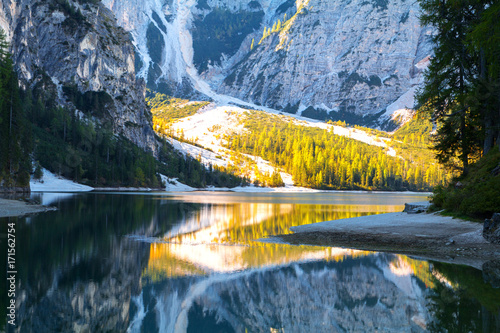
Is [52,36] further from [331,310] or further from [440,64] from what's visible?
[331,310]

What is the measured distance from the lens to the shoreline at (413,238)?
60.3 ft

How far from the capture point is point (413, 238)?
22891 mm

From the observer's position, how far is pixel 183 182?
158 m

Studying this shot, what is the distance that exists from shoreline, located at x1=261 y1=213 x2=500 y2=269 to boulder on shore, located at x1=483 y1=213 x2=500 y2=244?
27 centimetres

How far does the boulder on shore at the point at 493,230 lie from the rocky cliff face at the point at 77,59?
136 meters

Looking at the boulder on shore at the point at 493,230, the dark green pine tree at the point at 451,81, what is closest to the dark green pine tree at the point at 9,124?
the dark green pine tree at the point at 451,81

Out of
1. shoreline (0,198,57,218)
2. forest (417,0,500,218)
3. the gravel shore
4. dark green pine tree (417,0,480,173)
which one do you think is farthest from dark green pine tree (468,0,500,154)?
the gravel shore

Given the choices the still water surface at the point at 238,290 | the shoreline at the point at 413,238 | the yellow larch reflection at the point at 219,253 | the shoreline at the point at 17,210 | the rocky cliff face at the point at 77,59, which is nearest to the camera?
the still water surface at the point at 238,290

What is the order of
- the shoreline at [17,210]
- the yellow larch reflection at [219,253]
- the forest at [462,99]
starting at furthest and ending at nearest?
the shoreline at [17,210] → the forest at [462,99] → the yellow larch reflection at [219,253]

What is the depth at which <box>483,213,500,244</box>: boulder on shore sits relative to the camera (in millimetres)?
19094

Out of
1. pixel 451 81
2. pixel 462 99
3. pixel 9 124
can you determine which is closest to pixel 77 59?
pixel 9 124

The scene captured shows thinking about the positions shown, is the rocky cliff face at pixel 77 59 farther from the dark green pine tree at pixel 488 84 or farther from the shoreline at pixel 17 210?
the dark green pine tree at pixel 488 84

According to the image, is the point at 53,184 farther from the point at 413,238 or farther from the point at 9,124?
the point at 413,238

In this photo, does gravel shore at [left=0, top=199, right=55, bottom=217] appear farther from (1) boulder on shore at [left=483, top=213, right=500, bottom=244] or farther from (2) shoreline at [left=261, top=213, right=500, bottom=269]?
(1) boulder on shore at [left=483, top=213, right=500, bottom=244]
